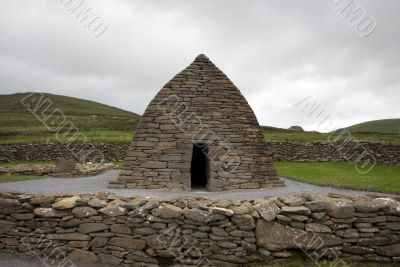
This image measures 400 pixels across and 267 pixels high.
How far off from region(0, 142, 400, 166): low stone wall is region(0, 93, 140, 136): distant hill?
A: 12.8m

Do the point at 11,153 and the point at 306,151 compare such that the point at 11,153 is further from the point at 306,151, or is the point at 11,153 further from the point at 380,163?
the point at 380,163

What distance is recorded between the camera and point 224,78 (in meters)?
13.5

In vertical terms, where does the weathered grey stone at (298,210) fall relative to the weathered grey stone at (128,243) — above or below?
above

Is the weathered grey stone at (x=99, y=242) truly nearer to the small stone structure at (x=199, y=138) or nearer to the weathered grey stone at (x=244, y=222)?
the weathered grey stone at (x=244, y=222)

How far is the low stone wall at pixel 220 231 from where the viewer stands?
644cm

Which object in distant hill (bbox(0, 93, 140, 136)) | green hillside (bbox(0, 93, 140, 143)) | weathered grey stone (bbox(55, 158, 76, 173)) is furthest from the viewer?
distant hill (bbox(0, 93, 140, 136))

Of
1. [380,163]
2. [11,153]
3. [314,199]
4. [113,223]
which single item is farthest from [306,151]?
[11,153]

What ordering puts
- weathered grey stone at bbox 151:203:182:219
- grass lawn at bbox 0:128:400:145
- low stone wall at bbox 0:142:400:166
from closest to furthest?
weathered grey stone at bbox 151:203:182:219, low stone wall at bbox 0:142:400:166, grass lawn at bbox 0:128:400:145

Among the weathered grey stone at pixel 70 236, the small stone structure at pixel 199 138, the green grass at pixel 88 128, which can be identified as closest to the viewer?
the weathered grey stone at pixel 70 236

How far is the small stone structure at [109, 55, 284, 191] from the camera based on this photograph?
1253 cm

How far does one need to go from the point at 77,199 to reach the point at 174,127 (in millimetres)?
6197

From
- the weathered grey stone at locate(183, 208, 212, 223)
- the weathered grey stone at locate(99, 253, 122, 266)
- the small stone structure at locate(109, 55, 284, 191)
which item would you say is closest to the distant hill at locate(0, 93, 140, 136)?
the small stone structure at locate(109, 55, 284, 191)

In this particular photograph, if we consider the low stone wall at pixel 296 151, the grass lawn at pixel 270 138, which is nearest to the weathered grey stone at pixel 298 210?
the low stone wall at pixel 296 151

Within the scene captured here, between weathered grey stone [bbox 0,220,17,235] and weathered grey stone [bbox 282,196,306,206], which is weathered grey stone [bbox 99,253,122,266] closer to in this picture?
weathered grey stone [bbox 0,220,17,235]
